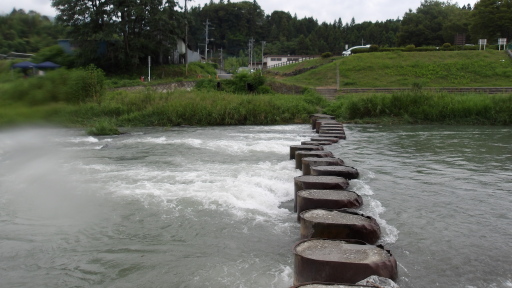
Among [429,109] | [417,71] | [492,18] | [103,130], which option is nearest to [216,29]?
[492,18]

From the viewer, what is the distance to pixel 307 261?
13.7 ft

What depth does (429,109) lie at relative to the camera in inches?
931

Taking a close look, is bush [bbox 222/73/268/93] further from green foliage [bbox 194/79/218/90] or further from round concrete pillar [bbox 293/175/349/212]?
round concrete pillar [bbox 293/175/349/212]

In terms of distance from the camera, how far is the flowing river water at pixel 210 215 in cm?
500

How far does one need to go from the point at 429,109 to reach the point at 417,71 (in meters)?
23.9

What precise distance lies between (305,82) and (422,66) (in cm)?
1338

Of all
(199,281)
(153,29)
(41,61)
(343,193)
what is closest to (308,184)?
(343,193)

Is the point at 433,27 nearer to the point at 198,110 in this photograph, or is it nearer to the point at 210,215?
the point at 198,110

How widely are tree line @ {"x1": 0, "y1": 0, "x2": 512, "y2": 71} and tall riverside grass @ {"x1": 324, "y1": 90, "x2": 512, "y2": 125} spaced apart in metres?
13.1

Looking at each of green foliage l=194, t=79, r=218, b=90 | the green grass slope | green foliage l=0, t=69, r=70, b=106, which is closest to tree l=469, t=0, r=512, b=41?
the green grass slope

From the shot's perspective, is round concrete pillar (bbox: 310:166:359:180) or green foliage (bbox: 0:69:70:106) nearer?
green foliage (bbox: 0:69:70:106)

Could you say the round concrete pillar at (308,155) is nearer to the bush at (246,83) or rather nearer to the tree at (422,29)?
the bush at (246,83)

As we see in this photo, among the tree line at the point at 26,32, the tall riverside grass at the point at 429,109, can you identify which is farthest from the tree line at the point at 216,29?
the tall riverside grass at the point at 429,109

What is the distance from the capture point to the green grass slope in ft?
138
